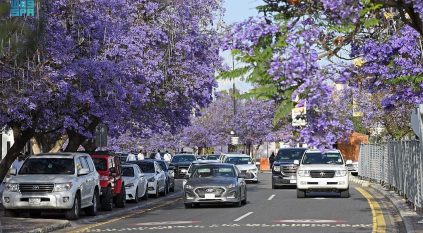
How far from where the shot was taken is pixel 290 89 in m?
11.5

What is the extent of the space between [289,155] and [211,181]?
46.9 feet

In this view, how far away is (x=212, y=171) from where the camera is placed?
103ft

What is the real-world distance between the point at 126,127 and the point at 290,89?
1203 inches

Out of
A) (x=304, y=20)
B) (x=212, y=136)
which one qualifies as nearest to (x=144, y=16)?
(x=304, y=20)

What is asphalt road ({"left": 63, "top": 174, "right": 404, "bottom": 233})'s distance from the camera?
71.4 feet

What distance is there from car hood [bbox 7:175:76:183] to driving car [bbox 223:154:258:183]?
81.2ft

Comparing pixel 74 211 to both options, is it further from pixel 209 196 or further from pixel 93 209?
pixel 209 196

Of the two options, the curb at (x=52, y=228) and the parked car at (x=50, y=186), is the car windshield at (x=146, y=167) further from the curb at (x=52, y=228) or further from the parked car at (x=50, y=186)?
the curb at (x=52, y=228)

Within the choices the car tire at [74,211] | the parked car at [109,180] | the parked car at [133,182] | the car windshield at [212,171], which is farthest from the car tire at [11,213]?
the parked car at [133,182]

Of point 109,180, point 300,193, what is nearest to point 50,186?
point 109,180

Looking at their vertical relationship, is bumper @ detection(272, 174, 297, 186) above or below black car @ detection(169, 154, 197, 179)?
below

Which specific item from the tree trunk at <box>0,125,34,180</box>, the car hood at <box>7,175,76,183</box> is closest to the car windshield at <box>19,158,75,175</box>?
the car hood at <box>7,175,76,183</box>

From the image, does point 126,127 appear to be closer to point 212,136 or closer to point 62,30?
point 62,30

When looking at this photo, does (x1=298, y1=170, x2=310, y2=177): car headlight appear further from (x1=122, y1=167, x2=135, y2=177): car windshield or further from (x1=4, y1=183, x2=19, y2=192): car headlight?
(x1=4, y1=183, x2=19, y2=192): car headlight
